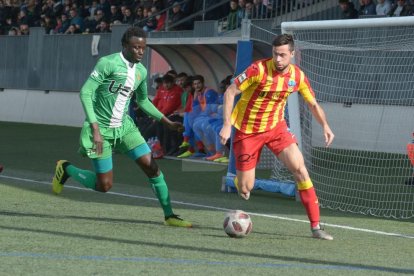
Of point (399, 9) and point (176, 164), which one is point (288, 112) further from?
point (399, 9)

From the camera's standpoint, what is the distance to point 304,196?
991 centimetres

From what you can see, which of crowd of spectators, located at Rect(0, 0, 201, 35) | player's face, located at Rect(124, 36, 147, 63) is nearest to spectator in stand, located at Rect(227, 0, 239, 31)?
crowd of spectators, located at Rect(0, 0, 201, 35)

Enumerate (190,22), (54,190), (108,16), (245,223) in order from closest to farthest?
(245,223), (54,190), (190,22), (108,16)

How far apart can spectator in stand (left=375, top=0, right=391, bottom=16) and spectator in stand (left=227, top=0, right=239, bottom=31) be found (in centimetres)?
391

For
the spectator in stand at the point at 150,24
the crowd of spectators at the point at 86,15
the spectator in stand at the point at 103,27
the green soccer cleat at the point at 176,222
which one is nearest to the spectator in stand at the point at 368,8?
the crowd of spectators at the point at 86,15

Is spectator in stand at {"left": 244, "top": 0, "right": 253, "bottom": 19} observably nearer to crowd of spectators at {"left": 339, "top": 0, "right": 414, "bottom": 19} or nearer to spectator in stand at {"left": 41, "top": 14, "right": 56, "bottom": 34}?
crowd of spectators at {"left": 339, "top": 0, "right": 414, "bottom": 19}

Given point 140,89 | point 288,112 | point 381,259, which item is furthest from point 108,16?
point 381,259

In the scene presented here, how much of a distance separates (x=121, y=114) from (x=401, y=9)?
38.1ft

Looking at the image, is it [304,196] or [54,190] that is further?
[54,190]

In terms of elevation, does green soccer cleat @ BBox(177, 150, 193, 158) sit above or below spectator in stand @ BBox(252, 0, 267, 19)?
below

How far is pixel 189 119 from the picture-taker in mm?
19422

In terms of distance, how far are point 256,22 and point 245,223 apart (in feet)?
45.8

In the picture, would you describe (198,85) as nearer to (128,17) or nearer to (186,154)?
(186,154)

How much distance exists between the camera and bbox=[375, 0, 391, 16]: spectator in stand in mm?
21466
